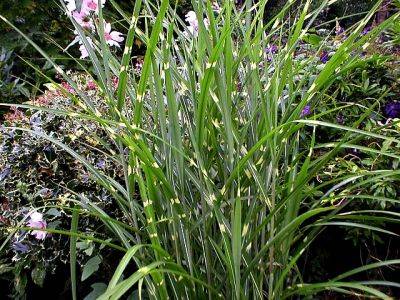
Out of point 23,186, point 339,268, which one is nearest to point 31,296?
point 23,186

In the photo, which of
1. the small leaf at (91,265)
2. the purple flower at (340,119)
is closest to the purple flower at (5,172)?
the small leaf at (91,265)

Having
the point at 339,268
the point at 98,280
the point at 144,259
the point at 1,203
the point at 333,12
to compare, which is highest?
the point at 144,259

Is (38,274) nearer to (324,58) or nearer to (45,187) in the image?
(45,187)

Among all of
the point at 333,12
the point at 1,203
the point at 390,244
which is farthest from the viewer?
the point at 333,12

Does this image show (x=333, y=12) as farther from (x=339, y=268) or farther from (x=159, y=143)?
(x=159, y=143)

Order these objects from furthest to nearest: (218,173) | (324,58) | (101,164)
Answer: (324,58) → (101,164) → (218,173)

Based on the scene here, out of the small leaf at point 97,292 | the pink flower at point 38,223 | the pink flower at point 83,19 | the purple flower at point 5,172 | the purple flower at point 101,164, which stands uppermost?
the pink flower at point 83,19

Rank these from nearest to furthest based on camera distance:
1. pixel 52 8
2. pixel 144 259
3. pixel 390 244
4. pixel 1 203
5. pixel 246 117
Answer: pixel 144 259 < pixel 246 117 < pixel 390 244 < pixel 1 203 < pixel 52 8

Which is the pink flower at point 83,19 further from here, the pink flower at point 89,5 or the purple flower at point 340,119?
the purple flower at point 340,119

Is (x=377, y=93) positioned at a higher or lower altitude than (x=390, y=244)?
higher

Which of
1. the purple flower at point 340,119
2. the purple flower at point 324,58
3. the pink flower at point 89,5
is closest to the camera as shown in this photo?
the pink flower at point 89,5

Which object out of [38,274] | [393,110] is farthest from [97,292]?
[393,110]
